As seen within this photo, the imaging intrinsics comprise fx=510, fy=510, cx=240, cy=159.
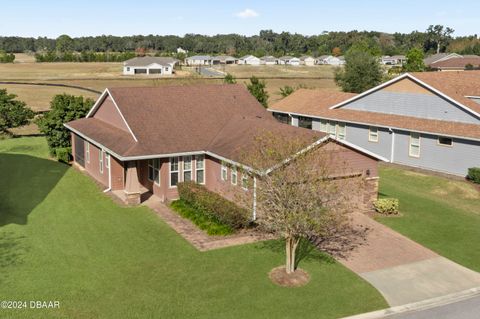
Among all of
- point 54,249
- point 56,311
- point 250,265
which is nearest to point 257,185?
point 250,265

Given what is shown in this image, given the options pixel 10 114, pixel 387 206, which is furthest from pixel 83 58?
pixel 387 206

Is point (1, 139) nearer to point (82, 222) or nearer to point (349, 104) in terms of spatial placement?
point (82, 222)

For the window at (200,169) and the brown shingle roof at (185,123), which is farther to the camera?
the window at (200,169)

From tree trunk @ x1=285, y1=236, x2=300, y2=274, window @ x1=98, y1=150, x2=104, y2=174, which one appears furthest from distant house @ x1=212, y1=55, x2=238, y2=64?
tree trunk @ x1=285, y1=236, x2=300, y2=274

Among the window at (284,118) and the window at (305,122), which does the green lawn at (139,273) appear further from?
the window at (284,118)

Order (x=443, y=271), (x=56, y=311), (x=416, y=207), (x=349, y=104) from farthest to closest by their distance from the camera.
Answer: (x=349, y=104), (x=416, y=207), (x=443, y=271), (x=56, y=311)

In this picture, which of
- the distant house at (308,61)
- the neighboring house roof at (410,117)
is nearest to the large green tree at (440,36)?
the distant house at (308,61)

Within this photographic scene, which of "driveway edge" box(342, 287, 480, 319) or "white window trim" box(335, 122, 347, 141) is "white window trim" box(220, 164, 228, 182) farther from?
"white window trim" box(335, 122, 347, 141)
